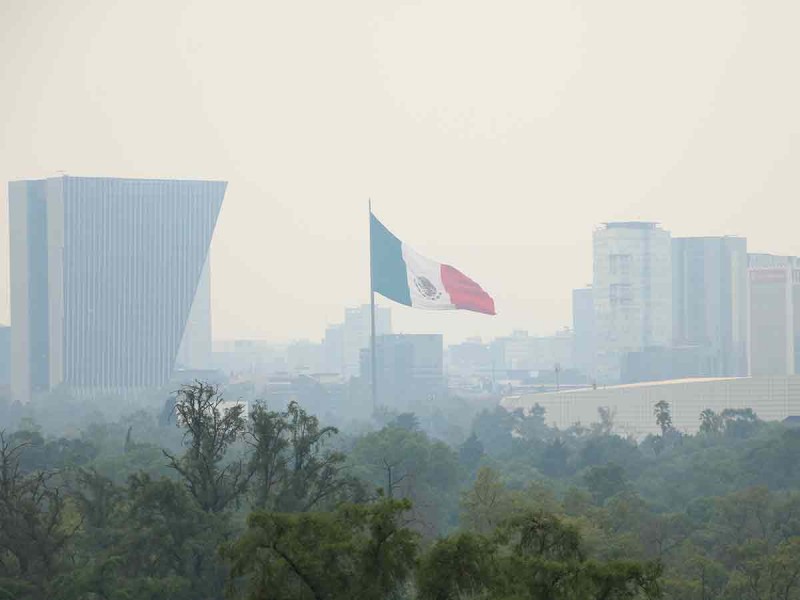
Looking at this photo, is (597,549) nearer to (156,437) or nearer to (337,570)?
(337,570)

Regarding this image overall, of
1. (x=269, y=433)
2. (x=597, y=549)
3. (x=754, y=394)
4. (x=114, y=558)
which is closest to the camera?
(x=114, y=558)

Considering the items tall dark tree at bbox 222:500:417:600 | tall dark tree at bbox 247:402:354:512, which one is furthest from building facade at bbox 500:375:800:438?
tall dark tree at bbox 222:500:417:600

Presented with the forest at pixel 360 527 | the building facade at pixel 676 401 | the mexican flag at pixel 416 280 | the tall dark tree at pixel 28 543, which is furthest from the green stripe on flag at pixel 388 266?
the tall dark tree at pixel 28 543

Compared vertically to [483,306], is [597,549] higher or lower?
lower

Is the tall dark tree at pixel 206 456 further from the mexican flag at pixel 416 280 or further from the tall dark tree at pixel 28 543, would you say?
the mexican flag at pixel 416 280

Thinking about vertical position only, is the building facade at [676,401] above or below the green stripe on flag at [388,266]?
below

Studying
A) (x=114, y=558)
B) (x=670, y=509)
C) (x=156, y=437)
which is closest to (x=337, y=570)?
(x=114, y=558)

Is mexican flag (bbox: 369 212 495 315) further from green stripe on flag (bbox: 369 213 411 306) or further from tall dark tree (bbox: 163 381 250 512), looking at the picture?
tall dark tree (bbox: 163 381 250 512)
